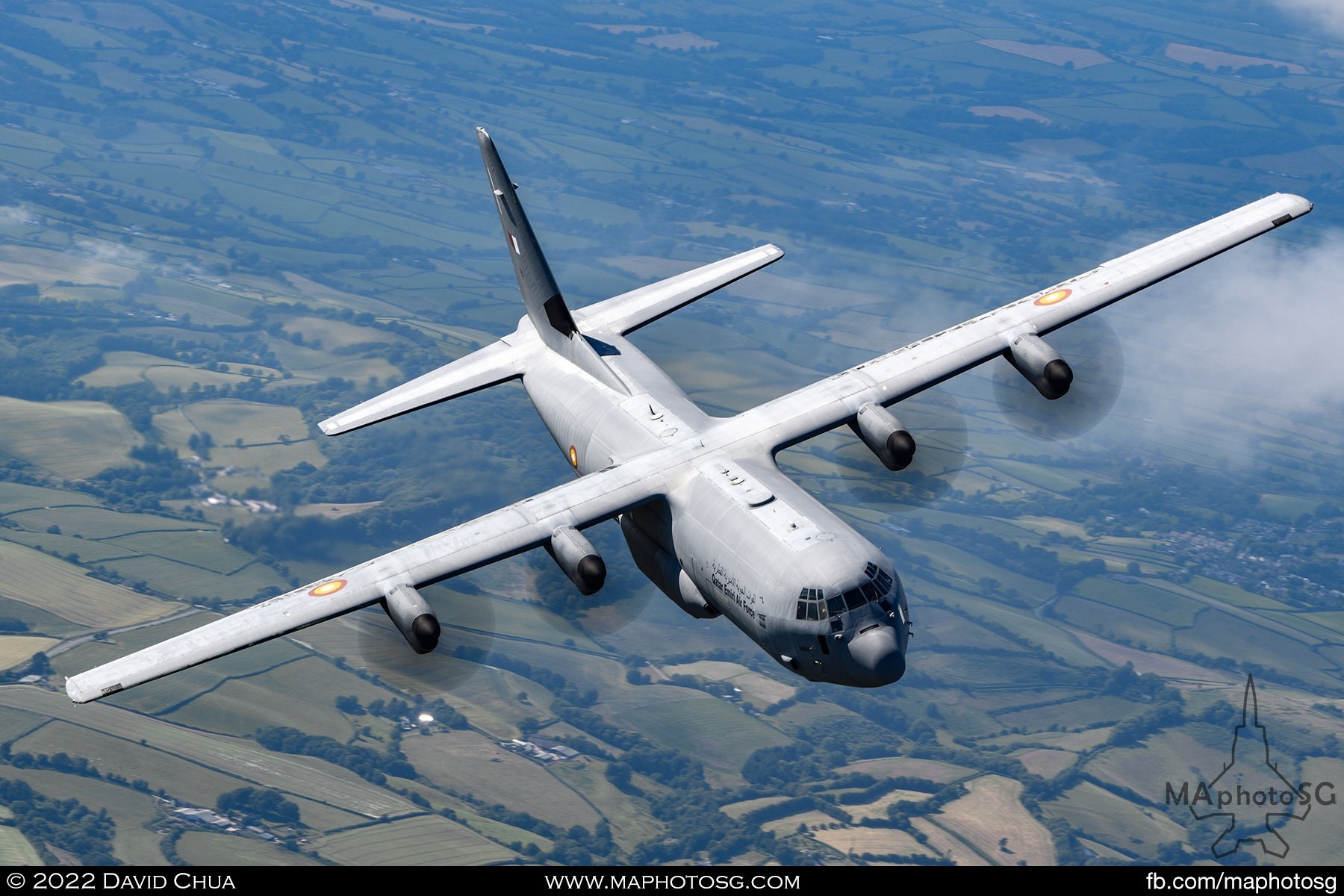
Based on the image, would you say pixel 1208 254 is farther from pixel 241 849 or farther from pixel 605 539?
pixel 241 849

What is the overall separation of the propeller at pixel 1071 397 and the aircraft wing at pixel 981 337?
1369mm

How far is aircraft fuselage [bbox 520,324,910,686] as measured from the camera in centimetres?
4206

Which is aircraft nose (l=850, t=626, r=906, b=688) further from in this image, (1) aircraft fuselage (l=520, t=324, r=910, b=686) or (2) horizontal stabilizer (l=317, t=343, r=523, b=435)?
(2) horizontal stabilizer (l=317, t=343, r=523, b=435)

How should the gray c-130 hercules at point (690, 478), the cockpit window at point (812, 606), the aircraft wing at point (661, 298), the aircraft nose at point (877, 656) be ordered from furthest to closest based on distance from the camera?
the aircraft wing at point (661, 298) < the gray c-130 hercules at point (690, 478) < the cockpit window at point (812, 606) < the aircraft nose at point (877, 656)

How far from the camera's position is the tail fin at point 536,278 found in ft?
194

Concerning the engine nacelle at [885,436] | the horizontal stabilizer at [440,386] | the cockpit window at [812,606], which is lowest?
the horizontal stabilizer at [440,386]

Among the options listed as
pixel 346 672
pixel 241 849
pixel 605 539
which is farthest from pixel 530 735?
pixel 605 539

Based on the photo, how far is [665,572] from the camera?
4984cm

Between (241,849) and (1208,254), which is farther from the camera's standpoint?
(241,849)

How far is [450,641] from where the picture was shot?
45250 millimetres

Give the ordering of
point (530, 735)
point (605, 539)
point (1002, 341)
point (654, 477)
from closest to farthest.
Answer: point (654, 477), point (1002, 341), point (605, 539), point (530, 735)

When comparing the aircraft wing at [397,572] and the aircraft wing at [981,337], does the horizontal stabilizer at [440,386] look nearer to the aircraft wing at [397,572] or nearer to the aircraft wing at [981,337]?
the aircraft wing at [397,572]

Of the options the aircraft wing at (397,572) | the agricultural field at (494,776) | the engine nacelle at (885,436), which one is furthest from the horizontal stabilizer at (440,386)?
the agricultural field at (494,776)
